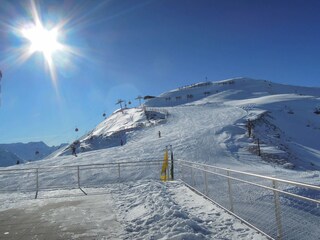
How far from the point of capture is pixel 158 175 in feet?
78.5

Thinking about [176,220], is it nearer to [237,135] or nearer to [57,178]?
[57,178]

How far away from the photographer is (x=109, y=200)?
1172 centimetres

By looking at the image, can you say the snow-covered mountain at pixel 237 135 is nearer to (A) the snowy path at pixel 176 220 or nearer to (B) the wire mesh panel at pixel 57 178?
(B) the wire mesh panel at pixel 57 178

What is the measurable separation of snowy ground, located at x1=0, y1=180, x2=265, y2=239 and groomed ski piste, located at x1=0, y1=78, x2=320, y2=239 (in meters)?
0.02

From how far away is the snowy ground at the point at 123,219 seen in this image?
7.02 meters

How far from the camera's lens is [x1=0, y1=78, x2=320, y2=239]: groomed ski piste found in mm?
7574

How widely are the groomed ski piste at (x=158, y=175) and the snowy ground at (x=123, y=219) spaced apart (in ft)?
0.08

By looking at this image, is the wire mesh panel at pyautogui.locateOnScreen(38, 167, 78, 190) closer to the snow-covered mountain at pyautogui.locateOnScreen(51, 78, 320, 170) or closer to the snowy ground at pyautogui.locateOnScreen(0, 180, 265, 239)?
the snowy ground at pyautogui.locateOnScreen(0, 180, 265, 239)

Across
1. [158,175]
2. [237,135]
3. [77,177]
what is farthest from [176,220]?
[237,135]

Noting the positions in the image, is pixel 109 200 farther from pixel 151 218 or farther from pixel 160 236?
pixel 160 236

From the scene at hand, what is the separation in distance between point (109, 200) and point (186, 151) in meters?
22.9

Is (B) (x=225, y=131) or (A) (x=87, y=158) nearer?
(A) (x=87, y=158)

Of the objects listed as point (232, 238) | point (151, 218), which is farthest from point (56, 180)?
point (232, 238)

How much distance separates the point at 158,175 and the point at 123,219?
15518 millimetres
